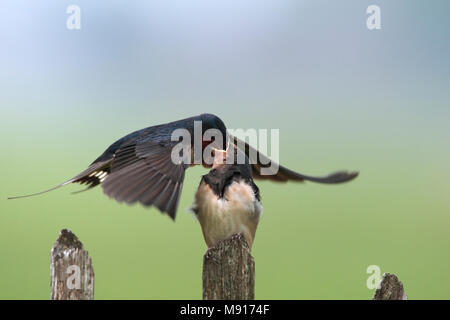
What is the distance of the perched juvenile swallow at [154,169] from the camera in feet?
8.16

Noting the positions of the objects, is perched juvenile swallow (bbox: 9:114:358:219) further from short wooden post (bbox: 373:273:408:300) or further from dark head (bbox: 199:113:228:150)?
short wooden post (bbox: 373:273:408:300)

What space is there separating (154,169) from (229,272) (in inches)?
36.3

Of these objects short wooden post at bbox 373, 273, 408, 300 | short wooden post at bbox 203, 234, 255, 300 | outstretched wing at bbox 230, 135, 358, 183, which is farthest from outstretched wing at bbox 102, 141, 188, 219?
short wooden post at bbox 373, 273, 408, 300

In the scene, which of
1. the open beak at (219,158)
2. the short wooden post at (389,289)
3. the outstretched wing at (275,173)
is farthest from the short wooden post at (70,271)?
the outstretched wing at (275,173)

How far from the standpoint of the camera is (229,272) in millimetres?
2021

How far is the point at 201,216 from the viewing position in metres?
2.77

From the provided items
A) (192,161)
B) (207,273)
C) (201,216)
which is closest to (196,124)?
(192,161)

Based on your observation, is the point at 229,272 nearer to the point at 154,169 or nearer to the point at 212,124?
the point at 154,169

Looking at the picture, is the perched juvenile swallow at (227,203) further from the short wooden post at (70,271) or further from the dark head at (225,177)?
the short wooden post at (70,271)

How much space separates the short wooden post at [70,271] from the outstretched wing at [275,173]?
1.76 m

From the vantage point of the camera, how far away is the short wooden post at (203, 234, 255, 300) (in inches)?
79.3
